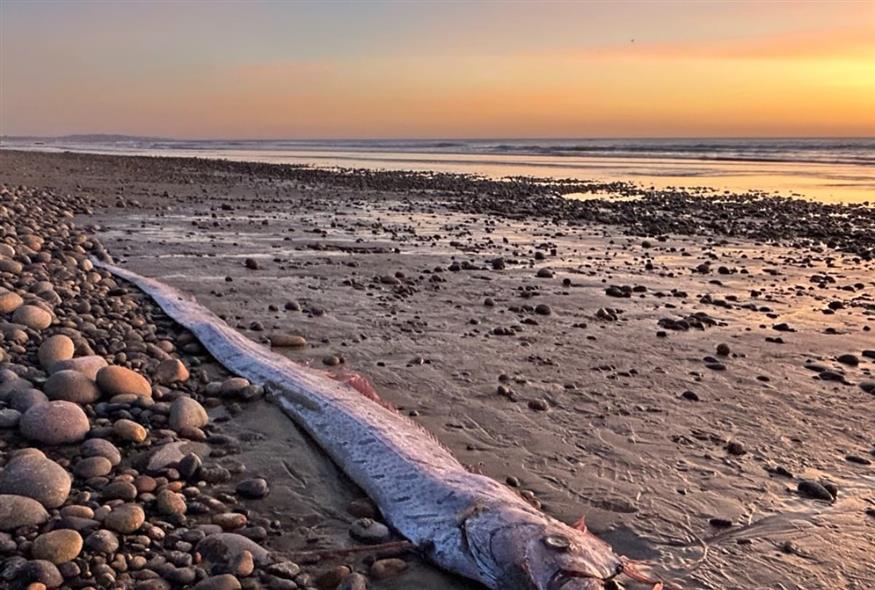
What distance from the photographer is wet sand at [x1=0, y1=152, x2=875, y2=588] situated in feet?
12.8

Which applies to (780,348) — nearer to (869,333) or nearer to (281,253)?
(869,333)

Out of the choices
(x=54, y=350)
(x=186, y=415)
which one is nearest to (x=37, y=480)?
(x=186, y=415)

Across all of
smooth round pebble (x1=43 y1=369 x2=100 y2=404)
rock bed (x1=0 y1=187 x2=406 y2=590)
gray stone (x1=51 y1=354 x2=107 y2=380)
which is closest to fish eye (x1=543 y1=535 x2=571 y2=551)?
rock bed (x1=0 y1=187 x2=406 y2=590)

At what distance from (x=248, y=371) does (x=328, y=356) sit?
0.97m

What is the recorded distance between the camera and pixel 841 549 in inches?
144

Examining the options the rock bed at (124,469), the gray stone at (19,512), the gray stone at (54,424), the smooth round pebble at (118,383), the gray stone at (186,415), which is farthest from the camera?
the smooth round pebble at (118,383)

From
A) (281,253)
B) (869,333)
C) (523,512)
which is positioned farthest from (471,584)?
(281,253)

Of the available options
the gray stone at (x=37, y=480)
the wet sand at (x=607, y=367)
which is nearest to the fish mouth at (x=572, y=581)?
the wet sand at (x=607, y=367)

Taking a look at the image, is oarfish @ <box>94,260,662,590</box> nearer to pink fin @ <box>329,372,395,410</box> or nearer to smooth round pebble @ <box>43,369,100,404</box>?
pink fin @ <box>329,372,395,410</box>

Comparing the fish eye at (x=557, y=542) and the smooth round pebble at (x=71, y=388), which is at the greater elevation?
the smooth round pebble at (x=71, y=388)

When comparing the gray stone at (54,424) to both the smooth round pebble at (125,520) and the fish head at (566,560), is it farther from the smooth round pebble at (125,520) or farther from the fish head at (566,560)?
the fish head at (566,560)

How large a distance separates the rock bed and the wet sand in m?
0.27

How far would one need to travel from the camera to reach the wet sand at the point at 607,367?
390 cm

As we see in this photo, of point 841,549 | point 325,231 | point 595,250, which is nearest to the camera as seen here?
point 841,549
